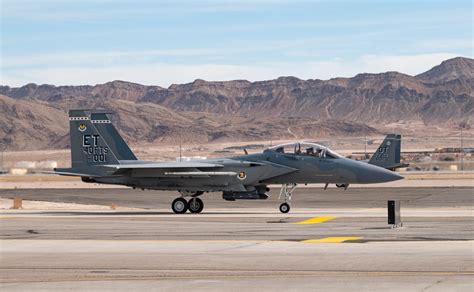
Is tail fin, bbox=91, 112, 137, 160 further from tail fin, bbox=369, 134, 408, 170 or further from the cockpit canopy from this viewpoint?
tail fin, bbox=369, 134, 408, 170

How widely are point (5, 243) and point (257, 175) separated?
1537cm

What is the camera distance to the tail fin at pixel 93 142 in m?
39.1

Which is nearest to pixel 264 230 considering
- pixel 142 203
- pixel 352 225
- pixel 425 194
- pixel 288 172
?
pixel 352 225

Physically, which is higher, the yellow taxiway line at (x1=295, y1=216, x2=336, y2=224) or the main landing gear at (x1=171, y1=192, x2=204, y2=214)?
the main landing gear at (x1=171, y1=192, x2=204, y2=214)

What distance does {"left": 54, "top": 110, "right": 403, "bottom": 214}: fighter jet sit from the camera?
126 ft

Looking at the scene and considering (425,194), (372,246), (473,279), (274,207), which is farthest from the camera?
(425,194)

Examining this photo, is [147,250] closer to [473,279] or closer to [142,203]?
[473,279]

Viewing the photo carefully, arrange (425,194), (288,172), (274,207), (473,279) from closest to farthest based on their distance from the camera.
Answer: (473,279) → (288,172) → (274,207) → (425,194)

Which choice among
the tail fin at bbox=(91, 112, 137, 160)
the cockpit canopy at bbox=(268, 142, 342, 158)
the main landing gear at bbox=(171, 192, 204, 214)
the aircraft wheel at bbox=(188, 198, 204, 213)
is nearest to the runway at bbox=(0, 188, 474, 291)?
the main landing gear at bbox=(171, 192, 204, 214)

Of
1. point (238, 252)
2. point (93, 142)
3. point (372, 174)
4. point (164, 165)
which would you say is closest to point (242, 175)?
point (164, 165)

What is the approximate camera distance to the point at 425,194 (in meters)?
57.1

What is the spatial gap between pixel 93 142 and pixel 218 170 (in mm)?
5163

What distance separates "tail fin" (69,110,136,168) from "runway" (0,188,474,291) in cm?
315

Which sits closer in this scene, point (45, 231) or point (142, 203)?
point (45, 231)
